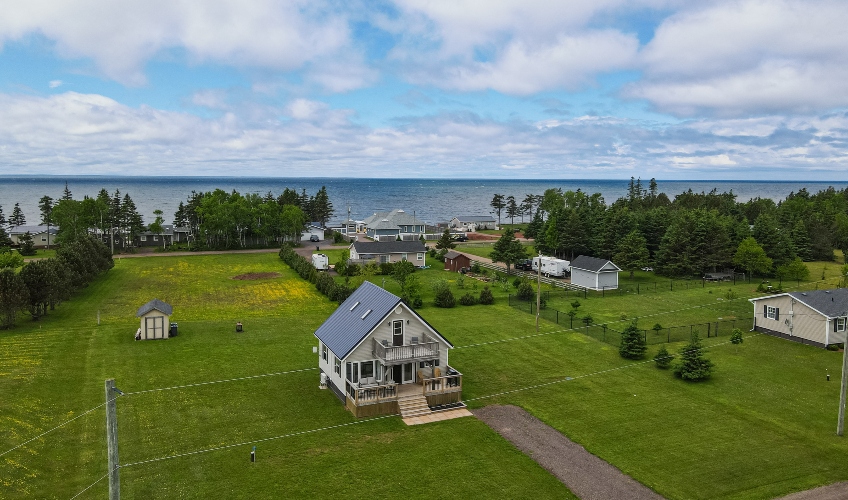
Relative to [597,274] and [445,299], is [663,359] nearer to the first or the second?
[445,299]

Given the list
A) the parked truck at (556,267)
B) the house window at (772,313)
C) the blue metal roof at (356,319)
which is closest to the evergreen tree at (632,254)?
the parked truck at (556,267)

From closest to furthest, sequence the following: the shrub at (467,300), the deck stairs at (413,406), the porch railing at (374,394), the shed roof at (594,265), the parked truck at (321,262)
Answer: the porch railing at (374,394) < the deck stairs at (413,406) < the shrub at (467,300) < the shed roof at (594,265) < the parked truck at (321,262)

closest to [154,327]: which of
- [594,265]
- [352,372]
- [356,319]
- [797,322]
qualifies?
[356,319]

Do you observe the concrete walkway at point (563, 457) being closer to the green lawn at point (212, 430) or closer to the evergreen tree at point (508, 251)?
the green lawn at point (212, 430)

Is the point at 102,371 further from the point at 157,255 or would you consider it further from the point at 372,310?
the point at 157,255

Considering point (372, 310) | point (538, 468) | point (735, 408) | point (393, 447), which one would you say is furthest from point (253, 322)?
point (735, 408)

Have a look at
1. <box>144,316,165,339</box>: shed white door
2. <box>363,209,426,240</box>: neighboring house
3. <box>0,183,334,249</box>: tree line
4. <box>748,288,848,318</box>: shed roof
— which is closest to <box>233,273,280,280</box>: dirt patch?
<box>0,183,334,249</box>: tree line

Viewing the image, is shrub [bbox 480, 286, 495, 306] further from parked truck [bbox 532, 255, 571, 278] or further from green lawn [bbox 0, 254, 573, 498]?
parked truck [bbox 532, 255, 571, 278]
